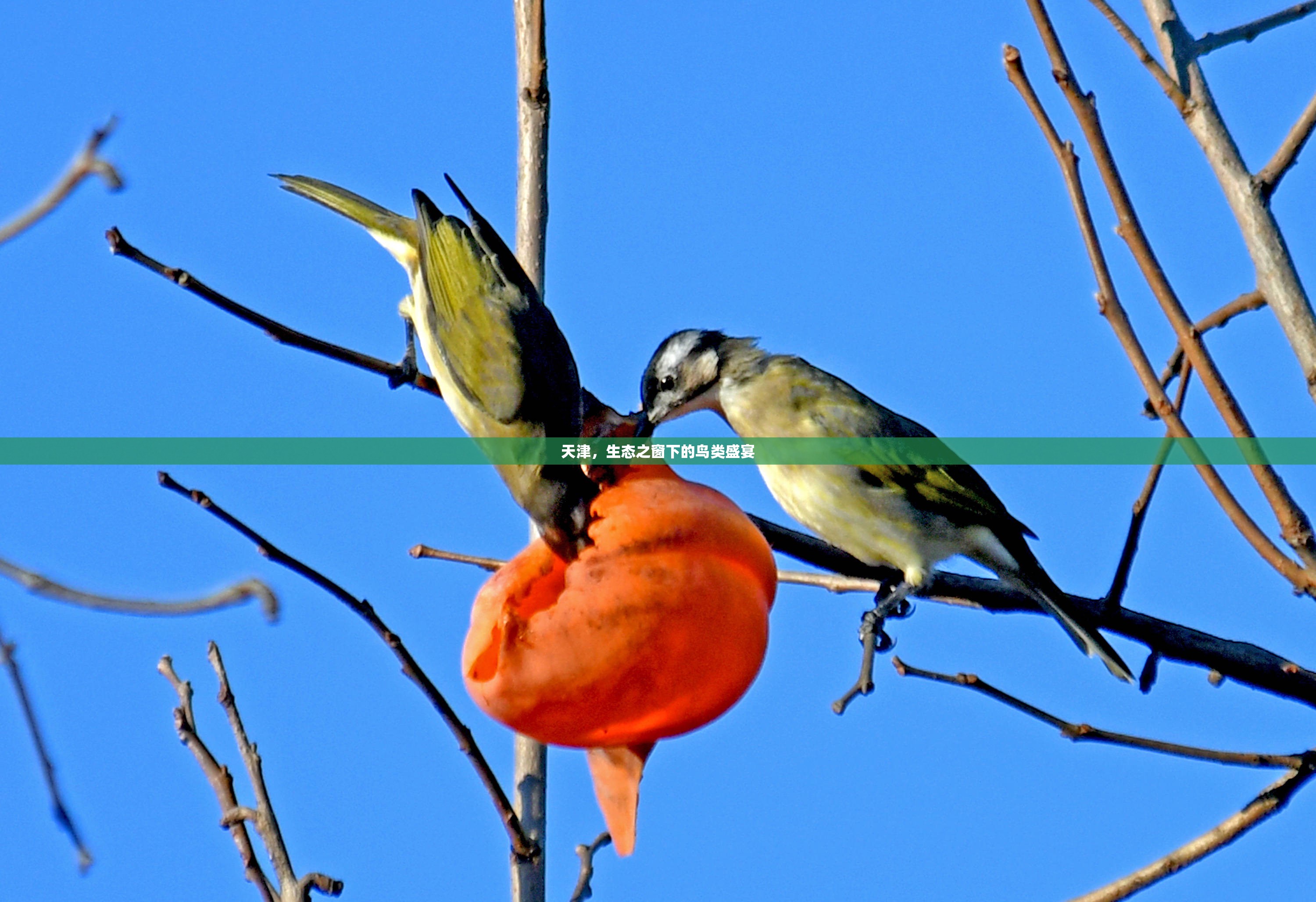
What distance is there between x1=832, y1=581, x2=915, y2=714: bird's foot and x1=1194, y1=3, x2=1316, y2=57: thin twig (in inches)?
63.9

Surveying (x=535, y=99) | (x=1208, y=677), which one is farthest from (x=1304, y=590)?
(x=535, y=99)

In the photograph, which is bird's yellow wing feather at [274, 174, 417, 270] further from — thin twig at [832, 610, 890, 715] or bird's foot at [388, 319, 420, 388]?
thin twig at [832, 610, 890, 715]

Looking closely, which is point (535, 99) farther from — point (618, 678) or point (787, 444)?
point (787, 444)

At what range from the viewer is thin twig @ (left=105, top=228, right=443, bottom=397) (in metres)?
3.39

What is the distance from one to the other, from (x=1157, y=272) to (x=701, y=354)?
12.9 feet

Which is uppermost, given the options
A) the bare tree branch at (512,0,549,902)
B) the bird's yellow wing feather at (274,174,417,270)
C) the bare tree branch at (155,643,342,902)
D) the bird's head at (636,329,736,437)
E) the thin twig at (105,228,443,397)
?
the bird's yellow wing feather at (274,174,417,270)

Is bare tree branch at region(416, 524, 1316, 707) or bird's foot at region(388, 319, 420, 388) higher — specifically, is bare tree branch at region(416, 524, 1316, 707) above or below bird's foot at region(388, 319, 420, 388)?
below

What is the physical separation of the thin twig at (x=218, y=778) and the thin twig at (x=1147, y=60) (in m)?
2.23

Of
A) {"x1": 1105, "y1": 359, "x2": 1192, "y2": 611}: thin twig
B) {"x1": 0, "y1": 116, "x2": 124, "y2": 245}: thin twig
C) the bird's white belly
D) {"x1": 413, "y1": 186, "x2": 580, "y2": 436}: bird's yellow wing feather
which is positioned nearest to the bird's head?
the bird's white belly

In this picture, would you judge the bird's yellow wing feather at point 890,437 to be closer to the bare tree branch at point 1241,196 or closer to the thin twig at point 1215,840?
the thin twig at point 1215,840

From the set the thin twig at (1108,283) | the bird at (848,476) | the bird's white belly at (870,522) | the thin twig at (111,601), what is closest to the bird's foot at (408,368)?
the bird at (848,476)

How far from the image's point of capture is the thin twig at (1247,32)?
2.61 meters

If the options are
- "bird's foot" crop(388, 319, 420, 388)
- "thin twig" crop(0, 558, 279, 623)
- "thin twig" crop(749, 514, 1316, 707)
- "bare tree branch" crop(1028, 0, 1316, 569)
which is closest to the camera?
"thin twig" crop(0, 558, 279, 623)

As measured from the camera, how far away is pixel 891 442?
6102mm
